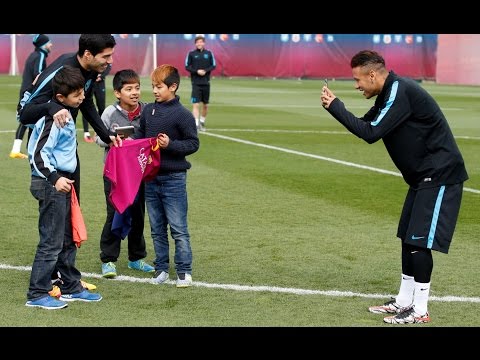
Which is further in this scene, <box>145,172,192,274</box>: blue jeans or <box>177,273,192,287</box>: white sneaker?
<box>145,172,192,274</box>: blue jeans

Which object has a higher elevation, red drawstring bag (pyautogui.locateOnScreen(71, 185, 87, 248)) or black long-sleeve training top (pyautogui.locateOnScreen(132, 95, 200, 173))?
black long-sleeve training top (pyautogui.locateOnScreen(132, 95, 200, 173))

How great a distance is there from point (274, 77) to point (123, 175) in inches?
1954

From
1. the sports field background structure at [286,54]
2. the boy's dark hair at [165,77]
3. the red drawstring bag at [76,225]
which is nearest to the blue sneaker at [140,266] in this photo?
the red drawstring bag at [76,225]

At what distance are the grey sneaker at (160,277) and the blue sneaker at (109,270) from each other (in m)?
0.38

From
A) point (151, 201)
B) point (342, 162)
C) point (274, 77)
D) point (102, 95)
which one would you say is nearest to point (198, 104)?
point (102, 95)

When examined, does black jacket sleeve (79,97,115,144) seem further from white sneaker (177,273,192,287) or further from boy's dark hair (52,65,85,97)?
white sneaker (177,273,192,287)

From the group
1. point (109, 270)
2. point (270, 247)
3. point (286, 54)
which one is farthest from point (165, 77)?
point (286, 54)

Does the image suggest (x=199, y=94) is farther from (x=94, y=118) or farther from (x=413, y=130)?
(x=413, y=130)

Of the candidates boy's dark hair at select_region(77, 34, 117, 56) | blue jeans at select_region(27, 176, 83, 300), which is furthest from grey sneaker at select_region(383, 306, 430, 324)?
boy's dark hair at select_region(77, 34, 117, 56)

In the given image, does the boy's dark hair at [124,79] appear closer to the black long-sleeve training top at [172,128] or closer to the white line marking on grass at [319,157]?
the black long-sleeve training top at [172,128]

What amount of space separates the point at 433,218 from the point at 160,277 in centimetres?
249

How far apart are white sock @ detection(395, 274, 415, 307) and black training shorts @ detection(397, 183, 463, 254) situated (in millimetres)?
454

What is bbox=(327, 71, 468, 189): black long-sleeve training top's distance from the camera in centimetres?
705

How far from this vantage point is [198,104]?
23500 mm
